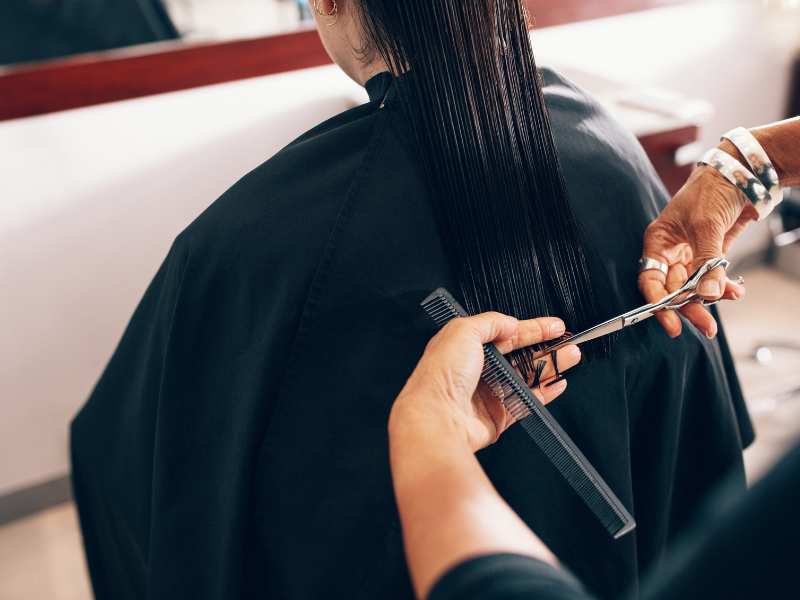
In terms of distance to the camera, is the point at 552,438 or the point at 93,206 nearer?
the point at 552,438

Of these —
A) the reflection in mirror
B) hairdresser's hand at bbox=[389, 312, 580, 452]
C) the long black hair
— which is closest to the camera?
hairdresser's hand at bbox=[389, 312, 580, 452]

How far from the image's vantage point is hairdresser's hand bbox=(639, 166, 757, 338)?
31.5 inches

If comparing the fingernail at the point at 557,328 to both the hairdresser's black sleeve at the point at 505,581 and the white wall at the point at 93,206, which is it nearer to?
the hairdresser's black sleeve at the point at 505,581

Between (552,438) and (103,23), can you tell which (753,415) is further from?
(103,23)

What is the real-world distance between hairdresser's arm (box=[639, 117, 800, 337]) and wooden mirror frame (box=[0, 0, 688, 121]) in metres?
1.05

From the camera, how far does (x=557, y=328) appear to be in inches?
28.5

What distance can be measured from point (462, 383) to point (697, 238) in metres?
0.44

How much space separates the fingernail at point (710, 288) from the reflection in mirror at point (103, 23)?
130cm

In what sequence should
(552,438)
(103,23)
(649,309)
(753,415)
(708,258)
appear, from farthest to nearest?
1. (753,415)
2. (103,23)
3. (708,258)
4. (649,309)
5. (552,438)

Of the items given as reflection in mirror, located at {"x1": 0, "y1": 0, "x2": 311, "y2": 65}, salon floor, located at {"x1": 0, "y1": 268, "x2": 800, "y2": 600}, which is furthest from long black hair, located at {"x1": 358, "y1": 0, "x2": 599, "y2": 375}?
reflection in mirror, located at {"x1": 0, "y1": 0, "x2": 311, "y2": 65}

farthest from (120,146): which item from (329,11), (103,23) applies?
(329,11)

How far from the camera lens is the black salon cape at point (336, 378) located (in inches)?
28.6

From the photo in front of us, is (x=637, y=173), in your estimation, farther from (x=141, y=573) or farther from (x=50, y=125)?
(x=50, y=125)

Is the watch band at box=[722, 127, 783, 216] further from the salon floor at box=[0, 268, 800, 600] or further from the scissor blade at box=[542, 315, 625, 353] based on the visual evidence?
the salon floor at box=[0, 268, 800, 600]
